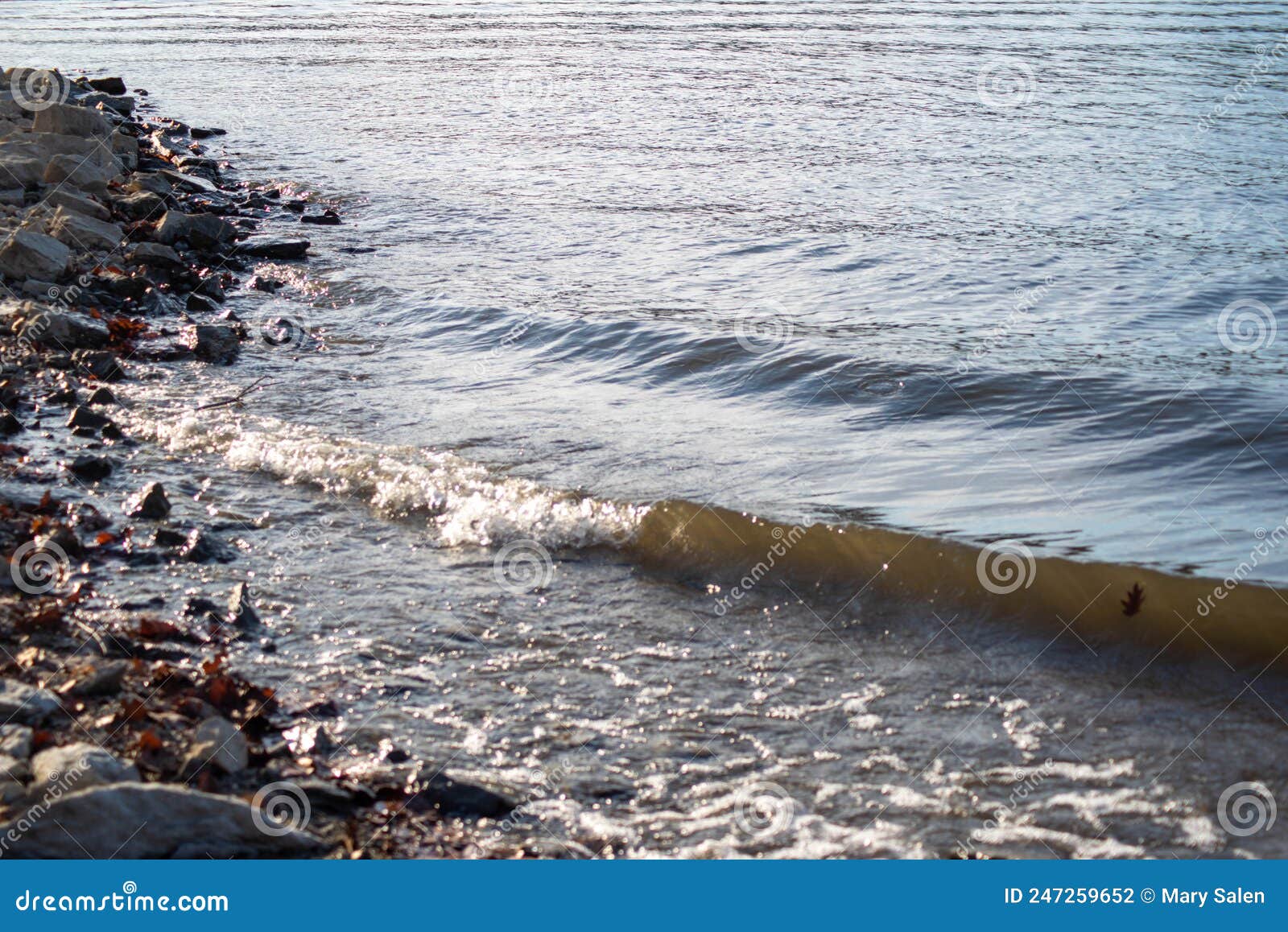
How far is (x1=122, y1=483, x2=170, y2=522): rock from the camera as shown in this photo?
742 cm

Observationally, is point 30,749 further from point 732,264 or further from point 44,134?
point 44,134

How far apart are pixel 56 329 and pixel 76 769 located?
7.69 metres

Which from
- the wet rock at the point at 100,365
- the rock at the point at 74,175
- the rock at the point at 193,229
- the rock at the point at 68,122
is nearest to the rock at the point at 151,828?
the wet rock at the point at 100,365

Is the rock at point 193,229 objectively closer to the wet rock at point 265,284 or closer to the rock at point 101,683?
the wet rock at point 265,284

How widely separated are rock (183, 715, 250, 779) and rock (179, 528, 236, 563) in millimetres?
2128

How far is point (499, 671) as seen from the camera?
6012 mm

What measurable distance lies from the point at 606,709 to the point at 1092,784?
2.27 m

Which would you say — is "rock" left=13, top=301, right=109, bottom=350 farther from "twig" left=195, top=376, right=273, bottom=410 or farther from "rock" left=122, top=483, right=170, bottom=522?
"rock" left=122, top=483, right=170, bottom=522

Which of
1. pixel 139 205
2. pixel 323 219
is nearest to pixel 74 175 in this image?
pixel 139 205

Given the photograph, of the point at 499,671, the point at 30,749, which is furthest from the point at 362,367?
the point at 30,749

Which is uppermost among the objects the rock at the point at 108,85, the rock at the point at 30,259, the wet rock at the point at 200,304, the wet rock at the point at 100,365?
the rock at the point at 108,85

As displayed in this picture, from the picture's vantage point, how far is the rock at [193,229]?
47.7 ft

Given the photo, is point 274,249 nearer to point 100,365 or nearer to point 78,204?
point 78,204

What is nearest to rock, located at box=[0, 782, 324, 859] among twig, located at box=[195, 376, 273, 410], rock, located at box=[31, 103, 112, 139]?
twig, located at box=[195, 376, 273, 410]
